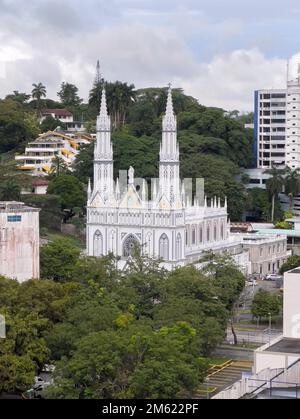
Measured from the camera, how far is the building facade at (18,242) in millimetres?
44219

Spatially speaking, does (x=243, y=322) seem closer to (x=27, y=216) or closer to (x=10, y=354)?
(x=27, y=216)

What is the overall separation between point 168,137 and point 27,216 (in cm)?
1385

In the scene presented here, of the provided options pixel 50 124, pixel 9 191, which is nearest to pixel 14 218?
pixel 9 191

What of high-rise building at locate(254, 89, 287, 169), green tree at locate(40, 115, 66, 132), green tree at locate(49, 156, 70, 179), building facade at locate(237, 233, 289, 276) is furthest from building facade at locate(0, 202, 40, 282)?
green tree at locate(40, 115, 66, 132)

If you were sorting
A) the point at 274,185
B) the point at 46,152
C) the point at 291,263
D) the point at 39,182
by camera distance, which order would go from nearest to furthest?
the point at 291,263 → the point at 39,182 → the point at 274,185 → the point at 46,152

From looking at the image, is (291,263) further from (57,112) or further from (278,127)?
(57,112)

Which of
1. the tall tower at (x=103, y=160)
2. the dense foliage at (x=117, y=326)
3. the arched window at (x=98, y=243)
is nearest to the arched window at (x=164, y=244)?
the arched window at (x=98, y=243)

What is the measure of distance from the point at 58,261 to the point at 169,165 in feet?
31.1

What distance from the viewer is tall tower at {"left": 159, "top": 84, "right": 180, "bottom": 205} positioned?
183 ft

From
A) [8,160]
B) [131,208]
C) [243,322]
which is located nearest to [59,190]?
[8,160]

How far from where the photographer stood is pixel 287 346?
29.7 metres

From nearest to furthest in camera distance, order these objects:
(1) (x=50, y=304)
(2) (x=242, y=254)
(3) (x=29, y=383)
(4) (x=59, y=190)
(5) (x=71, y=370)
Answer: (5) (x=71, y=370) < (3) (x=29, y=383) < (1) (x=50, y=304) < (2) (x=242, y=254) < (4) (x=59, y=190)

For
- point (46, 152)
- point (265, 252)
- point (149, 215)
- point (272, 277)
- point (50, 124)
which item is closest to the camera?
point (149, 215)
